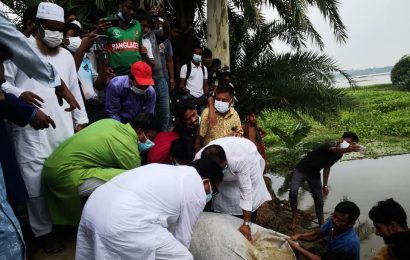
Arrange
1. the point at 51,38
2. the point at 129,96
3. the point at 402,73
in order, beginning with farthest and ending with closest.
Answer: the point at 402,73
the point at 129,96
the point at 51,38

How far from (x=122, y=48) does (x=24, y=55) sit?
238cm

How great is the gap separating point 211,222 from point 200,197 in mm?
787

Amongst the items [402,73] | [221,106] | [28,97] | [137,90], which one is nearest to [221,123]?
[221,106]

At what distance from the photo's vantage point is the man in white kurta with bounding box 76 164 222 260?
1986mm

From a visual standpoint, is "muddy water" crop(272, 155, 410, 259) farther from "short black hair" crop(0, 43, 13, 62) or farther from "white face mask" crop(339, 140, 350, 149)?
"short black hair" crop(0, 43, 13, 62)

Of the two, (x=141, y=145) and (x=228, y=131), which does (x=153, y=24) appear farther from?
(x=141, y=145)

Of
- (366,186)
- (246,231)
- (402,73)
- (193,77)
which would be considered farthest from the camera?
(402,73)

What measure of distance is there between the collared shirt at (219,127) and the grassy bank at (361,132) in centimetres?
341

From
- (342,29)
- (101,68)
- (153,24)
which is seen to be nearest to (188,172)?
(101,68)

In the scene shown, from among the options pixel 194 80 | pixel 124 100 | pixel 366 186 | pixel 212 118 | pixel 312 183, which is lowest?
pixel 366 186

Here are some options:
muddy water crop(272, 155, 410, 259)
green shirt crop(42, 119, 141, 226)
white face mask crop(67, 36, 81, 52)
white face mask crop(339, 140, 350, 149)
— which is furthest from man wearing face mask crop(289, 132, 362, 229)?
white face mask crop(67, 36, 81, 52)

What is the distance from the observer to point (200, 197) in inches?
84.6

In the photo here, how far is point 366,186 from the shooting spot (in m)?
7.65

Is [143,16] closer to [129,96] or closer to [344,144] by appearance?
[129,96]
